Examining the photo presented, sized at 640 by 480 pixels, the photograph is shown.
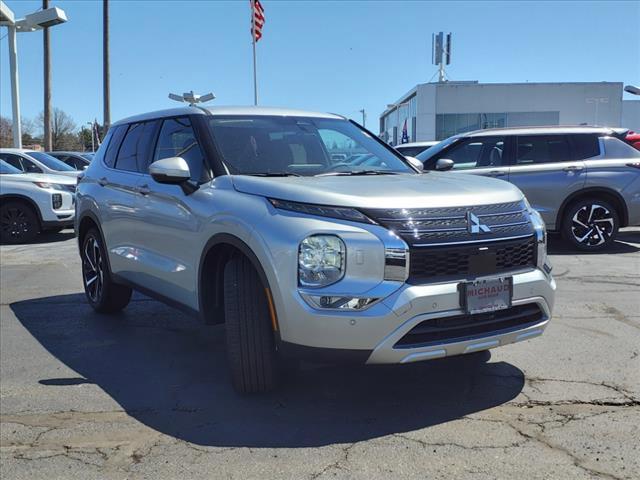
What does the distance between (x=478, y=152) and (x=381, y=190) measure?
6271 millimetres

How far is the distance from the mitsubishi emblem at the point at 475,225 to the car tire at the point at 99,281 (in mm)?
3590

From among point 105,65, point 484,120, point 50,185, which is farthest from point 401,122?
point 50,185

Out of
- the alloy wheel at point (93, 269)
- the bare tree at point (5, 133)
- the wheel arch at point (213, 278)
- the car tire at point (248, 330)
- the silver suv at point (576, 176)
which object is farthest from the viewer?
the bare tree at point (5, 133)

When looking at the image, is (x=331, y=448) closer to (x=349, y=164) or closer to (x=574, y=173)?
(x=349, y=164)

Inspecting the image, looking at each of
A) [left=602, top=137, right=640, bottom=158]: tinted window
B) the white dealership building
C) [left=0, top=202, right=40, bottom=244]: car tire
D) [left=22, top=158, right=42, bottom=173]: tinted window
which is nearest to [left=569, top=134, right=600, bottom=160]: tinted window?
[left=602, top=137, right=640, bottom=158]: tinted window

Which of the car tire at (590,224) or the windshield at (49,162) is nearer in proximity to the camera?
the car tire at (590,224)

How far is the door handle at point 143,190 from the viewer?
486 cm

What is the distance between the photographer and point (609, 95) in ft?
144

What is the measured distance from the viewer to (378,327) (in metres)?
3.27

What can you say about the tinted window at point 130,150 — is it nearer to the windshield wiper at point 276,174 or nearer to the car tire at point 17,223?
the windshield wiper at point 276,174

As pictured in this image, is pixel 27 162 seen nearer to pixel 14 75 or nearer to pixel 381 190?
pixel 14 75

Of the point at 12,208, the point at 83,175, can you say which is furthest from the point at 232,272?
the point at 12,208

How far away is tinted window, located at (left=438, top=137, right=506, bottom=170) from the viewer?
939 cm

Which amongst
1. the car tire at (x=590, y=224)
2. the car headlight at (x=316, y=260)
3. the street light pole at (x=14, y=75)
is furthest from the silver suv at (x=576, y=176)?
the street light pole at (x=14, y=75)
